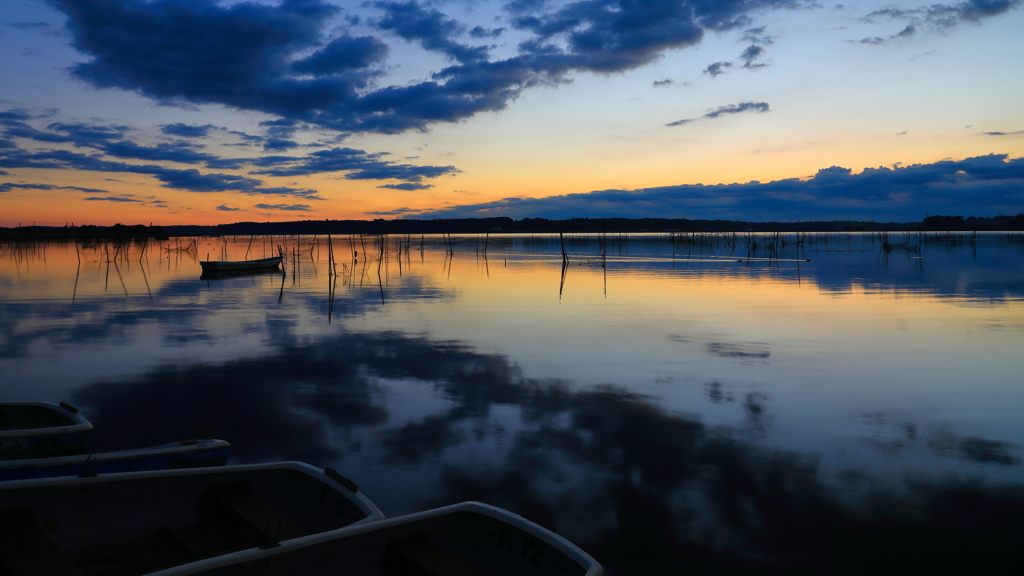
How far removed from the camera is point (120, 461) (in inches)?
171

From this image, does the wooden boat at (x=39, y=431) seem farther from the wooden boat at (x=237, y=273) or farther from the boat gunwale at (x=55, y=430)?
the wooden boat at (x=237, y=273)

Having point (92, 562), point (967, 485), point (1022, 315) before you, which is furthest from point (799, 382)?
point (1022, 315)

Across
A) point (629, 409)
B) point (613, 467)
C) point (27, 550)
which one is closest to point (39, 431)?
point (27, 550)

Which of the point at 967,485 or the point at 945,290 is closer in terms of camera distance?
the point at 967,485

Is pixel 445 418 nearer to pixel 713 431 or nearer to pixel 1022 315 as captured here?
pixel 713 431

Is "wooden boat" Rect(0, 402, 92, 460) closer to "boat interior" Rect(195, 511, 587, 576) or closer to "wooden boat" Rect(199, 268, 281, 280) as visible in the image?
"boat interior" Rect(195, 511, 587, 576)

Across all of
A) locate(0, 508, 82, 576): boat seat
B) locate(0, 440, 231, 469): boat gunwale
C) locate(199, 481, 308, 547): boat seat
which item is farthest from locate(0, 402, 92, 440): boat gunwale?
locate(199, 481, 308, 547): boat seat

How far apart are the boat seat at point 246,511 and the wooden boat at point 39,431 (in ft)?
6.83

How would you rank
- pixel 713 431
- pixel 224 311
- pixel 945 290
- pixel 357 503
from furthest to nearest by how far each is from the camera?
pixel 945 290
pixel 224 311
pixel 713 431
pixel 357 503

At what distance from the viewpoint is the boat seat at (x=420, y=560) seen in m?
2.99

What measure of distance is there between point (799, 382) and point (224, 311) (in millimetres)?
14224

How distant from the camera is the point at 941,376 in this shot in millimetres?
8656

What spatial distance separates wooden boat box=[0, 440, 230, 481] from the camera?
13.4ft

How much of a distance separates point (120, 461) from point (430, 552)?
2820mm
